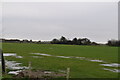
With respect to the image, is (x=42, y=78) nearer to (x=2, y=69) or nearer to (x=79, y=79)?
(x=79, y=79)

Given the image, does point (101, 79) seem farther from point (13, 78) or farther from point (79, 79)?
point (13, 78)

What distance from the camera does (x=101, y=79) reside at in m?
21.3

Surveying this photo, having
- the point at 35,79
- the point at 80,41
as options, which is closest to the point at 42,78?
the point at 35,79

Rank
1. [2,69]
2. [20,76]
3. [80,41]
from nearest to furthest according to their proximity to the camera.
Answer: [20,76] < [2,69] < [80,41]

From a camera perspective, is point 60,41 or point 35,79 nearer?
point 35,79

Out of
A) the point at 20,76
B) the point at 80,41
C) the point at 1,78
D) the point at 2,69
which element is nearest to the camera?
the point at 1,78

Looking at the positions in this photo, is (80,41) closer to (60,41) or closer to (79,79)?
(60,41)

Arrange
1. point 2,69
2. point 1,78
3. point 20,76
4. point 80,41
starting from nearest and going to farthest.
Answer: point 1,78 → point 20,76 → point 2,69 → point 80,41

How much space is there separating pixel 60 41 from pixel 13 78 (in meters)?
175

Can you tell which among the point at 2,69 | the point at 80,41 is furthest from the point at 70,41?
the point at 2,69

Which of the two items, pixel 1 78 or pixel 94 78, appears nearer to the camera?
pixel 1 78

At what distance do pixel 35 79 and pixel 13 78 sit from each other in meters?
2.04

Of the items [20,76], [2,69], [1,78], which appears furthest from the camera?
[2,69]

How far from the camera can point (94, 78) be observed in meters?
21.5
